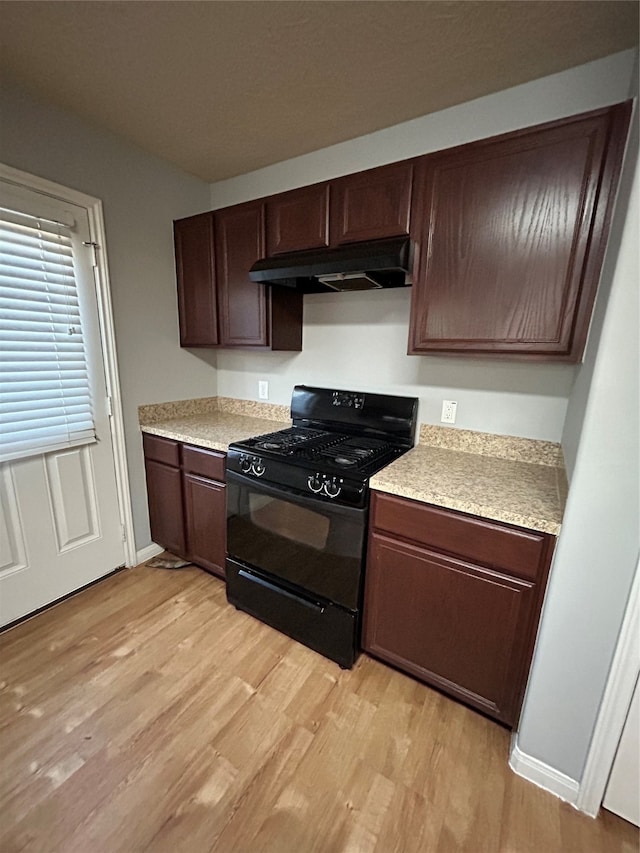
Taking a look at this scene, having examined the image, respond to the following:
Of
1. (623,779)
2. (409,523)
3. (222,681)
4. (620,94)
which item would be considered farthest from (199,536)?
(620,94)

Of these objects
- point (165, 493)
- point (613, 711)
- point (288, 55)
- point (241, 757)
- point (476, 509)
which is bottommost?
point (241, 757)

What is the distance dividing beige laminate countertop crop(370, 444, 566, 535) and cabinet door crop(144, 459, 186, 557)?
1351 millimetres

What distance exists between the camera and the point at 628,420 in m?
0.94

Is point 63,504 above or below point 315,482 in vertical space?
below

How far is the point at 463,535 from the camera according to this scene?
128cm

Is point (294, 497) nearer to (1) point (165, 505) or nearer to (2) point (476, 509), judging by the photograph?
(2) point (476, 509)

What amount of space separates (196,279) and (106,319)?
581mm

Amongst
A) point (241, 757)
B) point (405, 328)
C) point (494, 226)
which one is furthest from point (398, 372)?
point (241, 757)

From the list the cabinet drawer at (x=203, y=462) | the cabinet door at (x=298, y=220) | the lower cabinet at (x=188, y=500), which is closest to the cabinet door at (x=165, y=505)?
the lower cabinet at (x=188, y=500)

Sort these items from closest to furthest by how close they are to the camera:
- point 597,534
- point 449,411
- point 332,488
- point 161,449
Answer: point 597,534, point 332,488, point 449,411, point 161,449

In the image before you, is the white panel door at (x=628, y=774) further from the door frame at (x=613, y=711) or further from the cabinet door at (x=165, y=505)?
the cabinet door at (x=165, y=505)

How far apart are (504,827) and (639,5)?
2533 millimetres

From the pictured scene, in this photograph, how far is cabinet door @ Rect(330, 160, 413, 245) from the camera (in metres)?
1.52

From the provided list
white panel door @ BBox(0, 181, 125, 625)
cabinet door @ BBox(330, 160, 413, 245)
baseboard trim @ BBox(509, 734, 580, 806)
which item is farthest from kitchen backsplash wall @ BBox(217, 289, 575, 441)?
baseboard trim @ BBox(509, 734, 580, 806)
